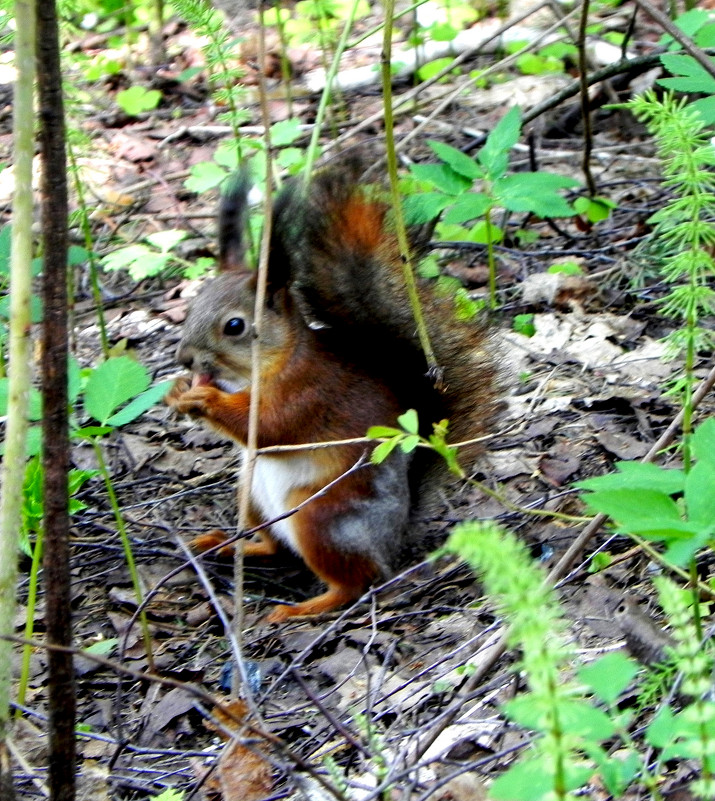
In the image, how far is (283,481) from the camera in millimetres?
2928

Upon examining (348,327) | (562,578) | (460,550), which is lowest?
(562,578)

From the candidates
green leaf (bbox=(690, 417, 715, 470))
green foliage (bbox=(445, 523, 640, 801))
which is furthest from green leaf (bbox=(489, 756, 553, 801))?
green leaf (bbox=(690, 417, 715, 470))

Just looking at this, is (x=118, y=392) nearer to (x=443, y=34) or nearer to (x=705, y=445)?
(x=705, y=445)

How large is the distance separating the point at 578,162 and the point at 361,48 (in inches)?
75.6

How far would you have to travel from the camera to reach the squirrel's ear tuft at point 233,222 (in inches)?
108

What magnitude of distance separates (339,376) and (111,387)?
3.20ft

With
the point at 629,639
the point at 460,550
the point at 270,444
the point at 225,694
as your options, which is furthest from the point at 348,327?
the point at 460,550

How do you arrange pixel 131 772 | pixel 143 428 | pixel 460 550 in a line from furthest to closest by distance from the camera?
pixel 143 428, pixel 131 772, pixel 460 550

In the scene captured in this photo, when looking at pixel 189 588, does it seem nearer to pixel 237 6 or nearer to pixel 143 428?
pixel 143 428

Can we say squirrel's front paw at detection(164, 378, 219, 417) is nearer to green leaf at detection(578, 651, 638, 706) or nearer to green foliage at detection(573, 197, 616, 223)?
green leaf at detection(578, 651, 638, 706)

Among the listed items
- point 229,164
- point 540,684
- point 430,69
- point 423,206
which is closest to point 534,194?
point 423,206

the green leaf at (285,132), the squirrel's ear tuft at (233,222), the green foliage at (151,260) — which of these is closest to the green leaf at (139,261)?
the green foliage at (151,260)

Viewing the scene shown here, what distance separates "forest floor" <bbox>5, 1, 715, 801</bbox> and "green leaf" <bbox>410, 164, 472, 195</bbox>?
0.24 m

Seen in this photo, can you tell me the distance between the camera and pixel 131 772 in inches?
81.3
